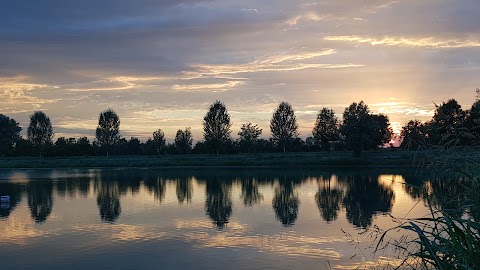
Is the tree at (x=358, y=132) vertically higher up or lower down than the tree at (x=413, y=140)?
higher up

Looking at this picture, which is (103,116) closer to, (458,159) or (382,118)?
(382,118)

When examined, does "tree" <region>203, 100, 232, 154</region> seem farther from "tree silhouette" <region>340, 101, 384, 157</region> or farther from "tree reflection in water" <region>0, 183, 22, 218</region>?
"tree reflection in water" <region>0, 183, 22, 218</region>

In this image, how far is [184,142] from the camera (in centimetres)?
8562

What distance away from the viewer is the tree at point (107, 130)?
9456 centimetres

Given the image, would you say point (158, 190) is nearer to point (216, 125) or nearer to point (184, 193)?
point (184, 193)

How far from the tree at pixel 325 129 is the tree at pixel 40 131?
53.7m

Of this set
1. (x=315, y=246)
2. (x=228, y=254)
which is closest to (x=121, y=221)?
(x=228, y=254)

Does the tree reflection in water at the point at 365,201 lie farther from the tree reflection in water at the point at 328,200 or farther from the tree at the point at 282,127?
the tree at the point at 282,127

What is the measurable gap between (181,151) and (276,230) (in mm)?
70019

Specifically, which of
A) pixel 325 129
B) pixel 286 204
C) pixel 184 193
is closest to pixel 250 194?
pixel 184 193

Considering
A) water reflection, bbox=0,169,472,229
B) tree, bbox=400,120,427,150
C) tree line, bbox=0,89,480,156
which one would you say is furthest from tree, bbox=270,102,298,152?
tree, bbox=400,120,427,150

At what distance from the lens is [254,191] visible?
31172 mm

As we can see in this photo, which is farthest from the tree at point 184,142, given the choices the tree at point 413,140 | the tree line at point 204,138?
the tree at point 413,140

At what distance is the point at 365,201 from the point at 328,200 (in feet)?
6.35
